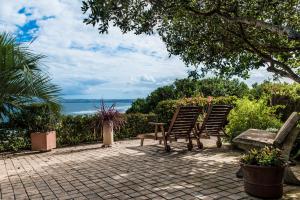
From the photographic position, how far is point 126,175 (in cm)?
603

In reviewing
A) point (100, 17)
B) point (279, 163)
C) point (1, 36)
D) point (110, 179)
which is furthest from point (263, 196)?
point (1, 36)

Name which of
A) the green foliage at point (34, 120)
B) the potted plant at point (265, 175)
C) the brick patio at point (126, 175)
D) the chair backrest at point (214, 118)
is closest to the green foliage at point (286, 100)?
the chair backrest at point (214, 118)

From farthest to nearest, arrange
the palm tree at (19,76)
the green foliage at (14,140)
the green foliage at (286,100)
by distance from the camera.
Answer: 1. the green foliage at (286,100)
2. the green foliage at (14,140)
3. the palm tree at (19,76)

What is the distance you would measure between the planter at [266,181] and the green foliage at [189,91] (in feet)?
Result: 40.2

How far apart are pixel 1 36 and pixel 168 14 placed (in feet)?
13.2

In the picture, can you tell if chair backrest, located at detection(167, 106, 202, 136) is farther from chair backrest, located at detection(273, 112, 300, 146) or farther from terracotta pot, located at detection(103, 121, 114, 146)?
chair backrest, located at detection(273, 112, 300, 146)

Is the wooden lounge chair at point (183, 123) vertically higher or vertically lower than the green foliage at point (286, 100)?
lower

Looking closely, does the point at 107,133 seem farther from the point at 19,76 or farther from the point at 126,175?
the point at 126,175

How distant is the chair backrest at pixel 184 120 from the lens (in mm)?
8211

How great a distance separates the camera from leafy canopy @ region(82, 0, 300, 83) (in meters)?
5.74

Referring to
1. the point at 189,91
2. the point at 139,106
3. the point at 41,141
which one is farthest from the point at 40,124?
the point at 189,91

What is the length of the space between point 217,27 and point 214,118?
2726mm

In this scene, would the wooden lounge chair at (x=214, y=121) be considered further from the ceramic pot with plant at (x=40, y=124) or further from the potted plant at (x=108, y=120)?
the ceramic pot with plant at (x=40, y=124)

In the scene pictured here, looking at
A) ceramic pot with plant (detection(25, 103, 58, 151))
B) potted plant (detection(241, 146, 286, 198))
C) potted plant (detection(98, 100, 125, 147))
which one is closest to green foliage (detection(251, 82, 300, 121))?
potted plant (detection(98, 100, 125, 147))
